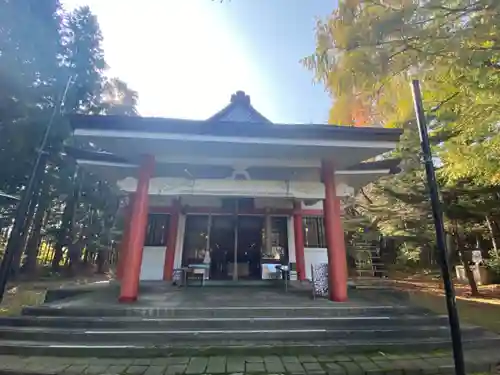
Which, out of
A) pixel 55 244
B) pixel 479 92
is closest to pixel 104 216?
pixel 55 244

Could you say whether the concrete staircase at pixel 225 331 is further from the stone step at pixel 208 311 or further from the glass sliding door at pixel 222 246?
A: the glass sliding door at pixel 222 246

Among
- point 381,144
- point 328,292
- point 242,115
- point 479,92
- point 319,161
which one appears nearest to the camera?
point 479,92

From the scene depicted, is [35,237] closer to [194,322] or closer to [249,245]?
[249,245]

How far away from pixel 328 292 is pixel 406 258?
15373 millimetres

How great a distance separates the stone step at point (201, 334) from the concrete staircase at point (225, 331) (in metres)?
0.01

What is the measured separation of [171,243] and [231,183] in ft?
12.9

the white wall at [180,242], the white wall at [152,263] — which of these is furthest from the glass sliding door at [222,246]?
the white wall at [152,263]

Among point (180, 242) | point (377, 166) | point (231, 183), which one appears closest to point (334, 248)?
point (377, 166)

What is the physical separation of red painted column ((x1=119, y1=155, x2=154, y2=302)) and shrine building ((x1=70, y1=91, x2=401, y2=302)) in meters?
0.02

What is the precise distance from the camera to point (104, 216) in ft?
56.9

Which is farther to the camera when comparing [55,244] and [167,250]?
[55,244]

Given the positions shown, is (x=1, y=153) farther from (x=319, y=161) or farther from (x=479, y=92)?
(x=479, y=92)

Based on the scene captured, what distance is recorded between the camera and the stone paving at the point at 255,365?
2904 millimetres

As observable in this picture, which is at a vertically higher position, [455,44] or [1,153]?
[1,153]
